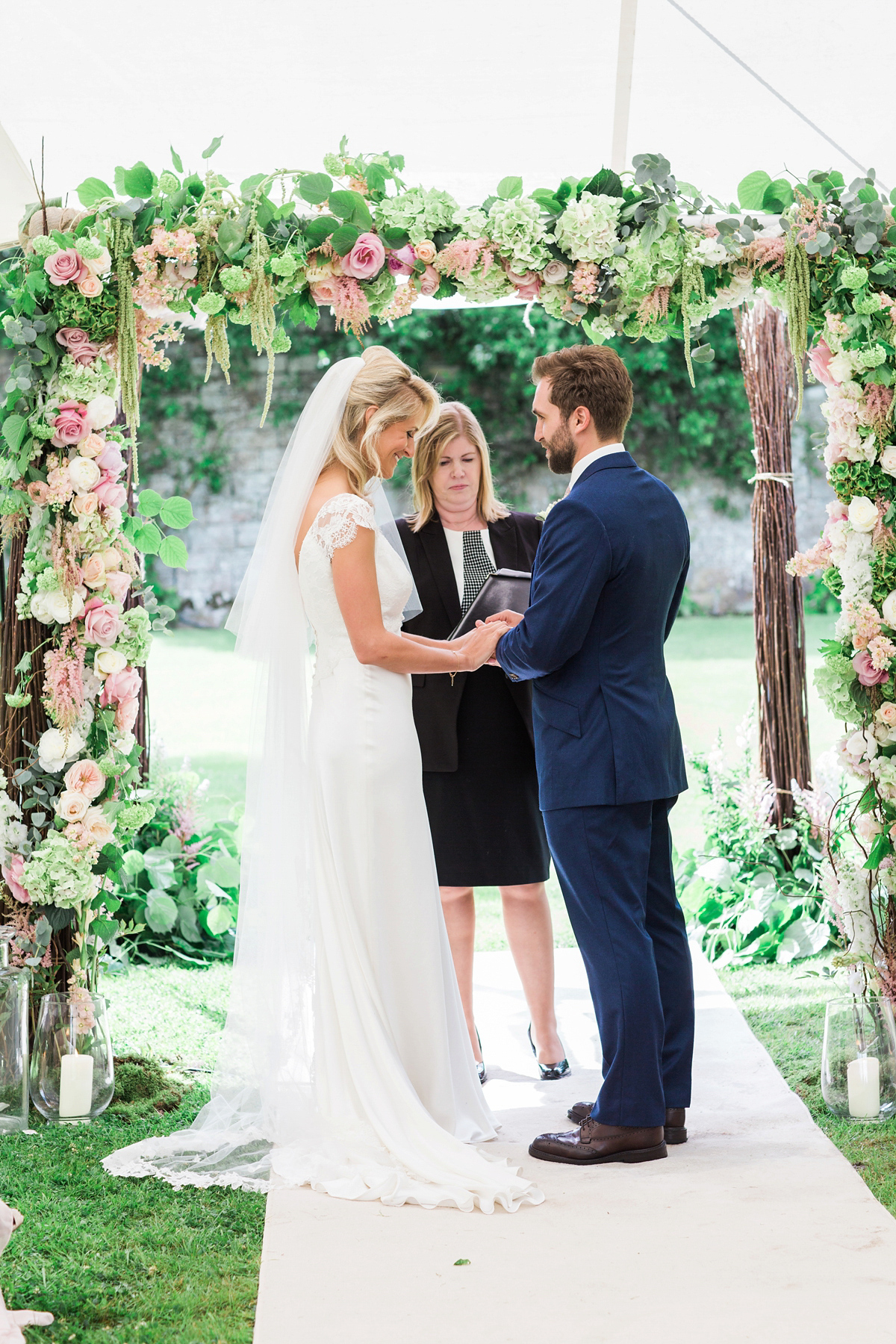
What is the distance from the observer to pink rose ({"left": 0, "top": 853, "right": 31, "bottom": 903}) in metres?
3.71

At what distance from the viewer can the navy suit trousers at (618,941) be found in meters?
3.26

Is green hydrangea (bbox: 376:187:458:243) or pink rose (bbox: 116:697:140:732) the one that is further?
pink rose (bbox: 116:697:140:732)

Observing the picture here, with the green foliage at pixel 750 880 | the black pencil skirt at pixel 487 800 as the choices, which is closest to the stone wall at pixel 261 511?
the green foliage at pixel 750 880

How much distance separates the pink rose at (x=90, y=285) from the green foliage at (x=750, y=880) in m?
3.46

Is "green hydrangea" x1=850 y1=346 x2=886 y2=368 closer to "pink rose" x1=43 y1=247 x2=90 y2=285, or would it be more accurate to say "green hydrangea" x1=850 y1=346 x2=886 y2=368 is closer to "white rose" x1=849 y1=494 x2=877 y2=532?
"white rose" x1=849 y1=494 x2=877 y2=532

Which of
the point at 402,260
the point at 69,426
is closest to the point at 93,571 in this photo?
the point at 69,426

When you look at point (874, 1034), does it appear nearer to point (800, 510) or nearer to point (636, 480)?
point (636, 480)

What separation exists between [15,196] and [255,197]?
0.95 m

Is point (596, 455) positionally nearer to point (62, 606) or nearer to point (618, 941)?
point (618, 941)

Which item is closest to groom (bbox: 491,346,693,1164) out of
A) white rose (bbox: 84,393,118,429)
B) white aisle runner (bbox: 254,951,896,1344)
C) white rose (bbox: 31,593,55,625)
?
white aisle runner (bbox: 254,951,896,1344)

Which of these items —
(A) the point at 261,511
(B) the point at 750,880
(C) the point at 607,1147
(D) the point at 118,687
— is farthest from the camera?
(A) the point at 261,511

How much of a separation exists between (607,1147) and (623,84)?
11.2 ft

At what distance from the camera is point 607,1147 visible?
3.26 m

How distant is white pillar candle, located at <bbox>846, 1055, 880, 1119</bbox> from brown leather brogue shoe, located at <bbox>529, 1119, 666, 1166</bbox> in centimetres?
65
